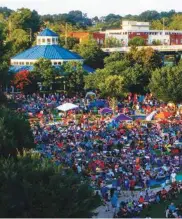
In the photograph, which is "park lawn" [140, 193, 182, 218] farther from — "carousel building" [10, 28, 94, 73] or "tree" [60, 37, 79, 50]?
"tree" [60, 37, 79, 50]

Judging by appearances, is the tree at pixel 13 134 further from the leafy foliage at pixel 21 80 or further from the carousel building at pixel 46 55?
the carousel building at pixel 46 55

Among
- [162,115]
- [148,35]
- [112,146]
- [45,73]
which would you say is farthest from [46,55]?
[148,35]

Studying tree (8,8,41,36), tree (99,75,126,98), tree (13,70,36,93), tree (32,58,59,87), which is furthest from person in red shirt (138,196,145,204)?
tree (8,8,41,36)

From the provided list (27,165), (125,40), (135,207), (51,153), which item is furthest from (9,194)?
(125,40)

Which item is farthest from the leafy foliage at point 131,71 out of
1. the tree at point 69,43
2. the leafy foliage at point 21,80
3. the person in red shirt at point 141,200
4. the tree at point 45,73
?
the person in red shirt at point 141,200

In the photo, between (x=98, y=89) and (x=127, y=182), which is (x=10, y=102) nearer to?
(x=98, y=89)

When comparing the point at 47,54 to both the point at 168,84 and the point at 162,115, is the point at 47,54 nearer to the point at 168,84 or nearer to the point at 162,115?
the point at 168,84

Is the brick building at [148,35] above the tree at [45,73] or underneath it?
above
